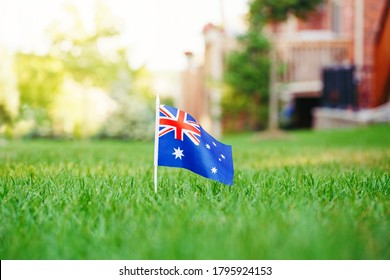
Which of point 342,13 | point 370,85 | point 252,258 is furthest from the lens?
point 342,13

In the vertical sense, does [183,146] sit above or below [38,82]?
below

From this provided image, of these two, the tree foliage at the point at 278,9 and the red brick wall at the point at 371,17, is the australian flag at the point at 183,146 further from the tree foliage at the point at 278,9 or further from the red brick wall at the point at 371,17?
the red brick wall at the point at 371,17

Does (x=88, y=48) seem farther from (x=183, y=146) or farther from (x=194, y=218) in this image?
(x=194, y=218)

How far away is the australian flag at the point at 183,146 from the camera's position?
3021 millimetres

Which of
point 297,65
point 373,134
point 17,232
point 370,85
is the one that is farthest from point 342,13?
point 17,232

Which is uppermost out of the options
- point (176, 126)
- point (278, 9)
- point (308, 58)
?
point (278, 9)

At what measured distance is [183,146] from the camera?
3051 millimetres

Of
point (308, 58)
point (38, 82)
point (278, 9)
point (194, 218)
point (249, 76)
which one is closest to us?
point (194, 218)

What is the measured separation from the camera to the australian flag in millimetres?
3021

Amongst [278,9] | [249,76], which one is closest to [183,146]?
[278,9]

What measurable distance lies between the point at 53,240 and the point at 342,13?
15406 millimetres

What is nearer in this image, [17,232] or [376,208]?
[17,232]

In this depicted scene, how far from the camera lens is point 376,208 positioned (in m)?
2.75
